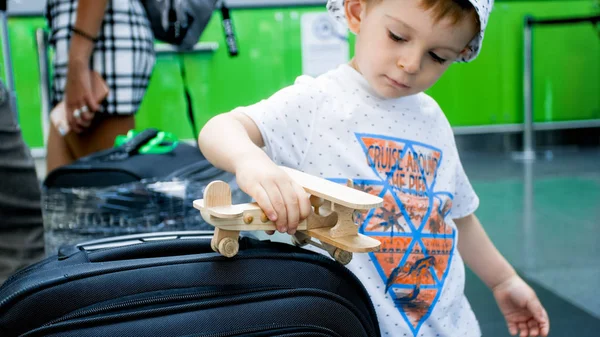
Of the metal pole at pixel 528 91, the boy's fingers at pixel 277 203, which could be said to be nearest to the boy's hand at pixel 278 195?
the boy's fingers at pixel 277 203

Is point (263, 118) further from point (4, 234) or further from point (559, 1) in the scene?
point (559, 1)

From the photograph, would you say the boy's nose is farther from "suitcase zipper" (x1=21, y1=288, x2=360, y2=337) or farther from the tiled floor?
the tiled floor

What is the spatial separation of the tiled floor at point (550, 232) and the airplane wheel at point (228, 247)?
1148 millimetres

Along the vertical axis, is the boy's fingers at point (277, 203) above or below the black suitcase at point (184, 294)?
above

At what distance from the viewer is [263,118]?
0.69 m

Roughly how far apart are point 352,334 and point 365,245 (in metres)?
0.11

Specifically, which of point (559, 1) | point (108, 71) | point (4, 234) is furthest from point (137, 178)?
point (559, 1)

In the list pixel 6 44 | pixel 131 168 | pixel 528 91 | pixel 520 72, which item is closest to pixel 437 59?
pixel 131 168

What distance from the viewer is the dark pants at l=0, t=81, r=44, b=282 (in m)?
0.97

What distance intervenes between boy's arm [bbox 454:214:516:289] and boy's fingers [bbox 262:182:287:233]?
0.49m

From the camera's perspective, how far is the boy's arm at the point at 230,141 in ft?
1.90

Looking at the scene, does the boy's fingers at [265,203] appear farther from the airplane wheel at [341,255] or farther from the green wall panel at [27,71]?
the green wall panel at [27,71]

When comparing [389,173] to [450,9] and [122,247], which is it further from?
[122,247]

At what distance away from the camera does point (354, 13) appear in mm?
781
